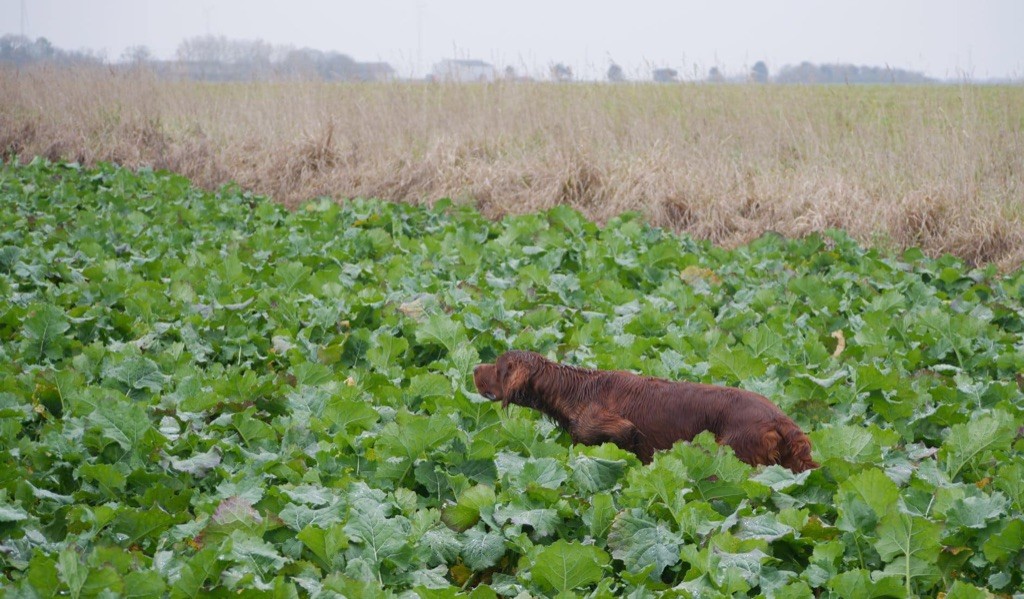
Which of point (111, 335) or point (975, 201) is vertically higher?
point (975, 201)

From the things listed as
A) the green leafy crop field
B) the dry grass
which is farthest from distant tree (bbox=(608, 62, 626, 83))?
the green leafy crop field

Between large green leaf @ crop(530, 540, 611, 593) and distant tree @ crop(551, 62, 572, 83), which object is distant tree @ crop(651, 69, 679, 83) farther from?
large green leaf @ crop(530, 540, 611, 593)

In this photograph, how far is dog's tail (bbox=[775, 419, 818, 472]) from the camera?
3.37m

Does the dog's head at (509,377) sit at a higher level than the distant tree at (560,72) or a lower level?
lower

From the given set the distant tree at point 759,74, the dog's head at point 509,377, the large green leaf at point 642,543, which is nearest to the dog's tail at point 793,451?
the large green leaf at point 642,543

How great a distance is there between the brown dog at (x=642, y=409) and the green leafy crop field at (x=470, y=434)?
0.34 ft

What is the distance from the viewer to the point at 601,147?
38.8 feet

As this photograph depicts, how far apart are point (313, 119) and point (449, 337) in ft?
30.9

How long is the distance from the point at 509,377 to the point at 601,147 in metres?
8.29

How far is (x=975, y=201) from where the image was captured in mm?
9164

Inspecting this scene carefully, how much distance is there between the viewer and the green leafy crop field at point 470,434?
9.05 ft

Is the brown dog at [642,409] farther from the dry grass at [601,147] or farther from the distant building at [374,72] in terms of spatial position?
the distant building at [374,72]

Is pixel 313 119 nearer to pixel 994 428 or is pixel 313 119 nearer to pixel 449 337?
pixel 449 337

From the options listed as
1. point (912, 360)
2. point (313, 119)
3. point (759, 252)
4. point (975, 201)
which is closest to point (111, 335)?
point (912, 360)
